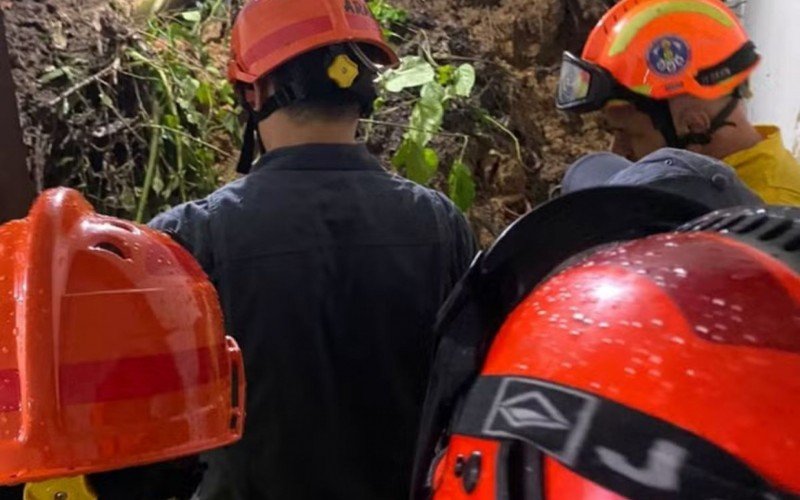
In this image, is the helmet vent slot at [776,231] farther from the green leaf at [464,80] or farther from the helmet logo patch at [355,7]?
the green leaf at [464,80]

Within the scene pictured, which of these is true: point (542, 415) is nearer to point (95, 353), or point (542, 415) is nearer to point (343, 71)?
point (95, 353)

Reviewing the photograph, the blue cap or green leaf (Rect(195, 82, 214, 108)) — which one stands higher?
green leaf (Rect(195, 82, 214, 108))

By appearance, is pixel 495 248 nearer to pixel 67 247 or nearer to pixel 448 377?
pixel 448 377

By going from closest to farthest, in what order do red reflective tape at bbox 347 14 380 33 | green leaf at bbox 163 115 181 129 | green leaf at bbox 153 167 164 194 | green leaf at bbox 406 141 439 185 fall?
red reflective tape at bbox 347 14 380 33
green leaf at bbox 153 167 164 194
green leaf at bbox 163 115 181 129
green leaf at bbox 406 141 439 185

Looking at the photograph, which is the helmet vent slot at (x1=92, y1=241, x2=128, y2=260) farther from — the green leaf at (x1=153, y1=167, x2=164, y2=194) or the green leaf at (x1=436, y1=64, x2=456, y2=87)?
the green leaf at (x1=436, y1=64, x2=456, y2=87)

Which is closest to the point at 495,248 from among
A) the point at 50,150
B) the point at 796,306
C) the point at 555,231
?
the point at 555,231

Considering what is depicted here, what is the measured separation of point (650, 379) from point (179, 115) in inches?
132

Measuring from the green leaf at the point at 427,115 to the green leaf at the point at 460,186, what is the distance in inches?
7.7

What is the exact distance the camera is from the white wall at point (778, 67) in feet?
10.0

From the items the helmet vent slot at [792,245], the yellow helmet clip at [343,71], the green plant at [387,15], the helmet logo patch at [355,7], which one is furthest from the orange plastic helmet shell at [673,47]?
the green plant at [387,15]

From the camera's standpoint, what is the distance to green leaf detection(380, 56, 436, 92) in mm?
4148

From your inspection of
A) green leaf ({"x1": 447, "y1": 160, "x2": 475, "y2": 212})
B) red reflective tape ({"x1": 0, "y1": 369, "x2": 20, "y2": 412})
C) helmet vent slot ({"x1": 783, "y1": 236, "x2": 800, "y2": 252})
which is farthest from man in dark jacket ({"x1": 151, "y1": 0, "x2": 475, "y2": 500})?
green leaf ({"x1": 447, "y1": 160, "x2": 475, "y2": 212})

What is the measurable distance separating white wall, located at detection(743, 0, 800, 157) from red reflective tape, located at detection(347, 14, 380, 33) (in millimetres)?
1622

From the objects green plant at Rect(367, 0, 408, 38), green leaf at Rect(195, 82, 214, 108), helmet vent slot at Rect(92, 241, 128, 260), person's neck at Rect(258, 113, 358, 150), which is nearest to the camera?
helmet vent slot at Rect(92, 241, 128, 260)
